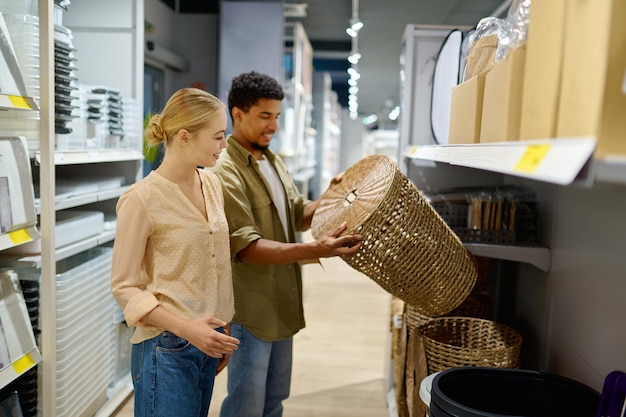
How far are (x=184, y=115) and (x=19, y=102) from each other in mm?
782

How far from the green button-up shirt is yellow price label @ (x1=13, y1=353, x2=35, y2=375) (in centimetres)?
78

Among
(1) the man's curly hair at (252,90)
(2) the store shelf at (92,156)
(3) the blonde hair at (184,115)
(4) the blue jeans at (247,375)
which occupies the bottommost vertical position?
(4) the blue jeans at (247,375)

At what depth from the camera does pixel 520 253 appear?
236 centimetres

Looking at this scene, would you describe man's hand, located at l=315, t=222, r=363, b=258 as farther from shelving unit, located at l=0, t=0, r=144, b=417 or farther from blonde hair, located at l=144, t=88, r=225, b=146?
shelving unit, located at l=0, t=0, r=144, b=417

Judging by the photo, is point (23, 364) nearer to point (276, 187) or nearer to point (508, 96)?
point (276, 187)

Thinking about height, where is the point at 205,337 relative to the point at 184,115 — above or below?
below

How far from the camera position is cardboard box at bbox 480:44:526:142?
46.1 inches

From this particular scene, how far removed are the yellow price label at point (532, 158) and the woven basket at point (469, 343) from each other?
1.19 metres

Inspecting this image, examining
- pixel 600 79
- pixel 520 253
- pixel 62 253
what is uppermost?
pixel 600 79

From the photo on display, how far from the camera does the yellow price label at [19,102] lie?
6.51 feet

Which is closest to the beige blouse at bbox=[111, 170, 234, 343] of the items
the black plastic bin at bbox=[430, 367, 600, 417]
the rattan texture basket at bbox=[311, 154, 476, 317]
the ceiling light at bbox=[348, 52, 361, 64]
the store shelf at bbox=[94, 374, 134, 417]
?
the rattan texture basket at bbox=[311, 154, 476, 317]

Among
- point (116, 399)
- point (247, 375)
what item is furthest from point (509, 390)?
point (116, 399)

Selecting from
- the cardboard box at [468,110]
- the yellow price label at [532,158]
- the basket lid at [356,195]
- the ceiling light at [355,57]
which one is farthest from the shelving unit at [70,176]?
the ceiling light at [355,57]

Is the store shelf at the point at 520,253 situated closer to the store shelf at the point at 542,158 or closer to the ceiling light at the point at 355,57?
the store shelf at the point at 542,158
